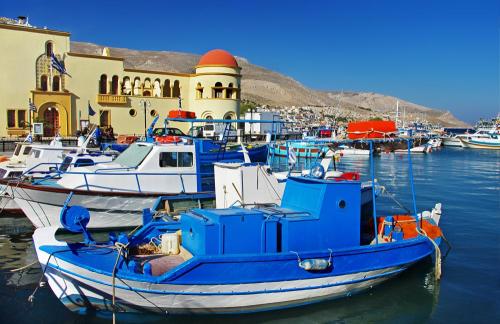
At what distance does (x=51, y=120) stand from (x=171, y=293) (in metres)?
36.2

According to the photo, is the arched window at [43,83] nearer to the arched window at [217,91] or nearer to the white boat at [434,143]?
the arched window at [217,91]

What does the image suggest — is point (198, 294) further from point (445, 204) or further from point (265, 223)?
point (445, 204)

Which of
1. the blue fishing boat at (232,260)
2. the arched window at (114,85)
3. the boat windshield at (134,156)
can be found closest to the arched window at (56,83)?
the arched window at (114,85)

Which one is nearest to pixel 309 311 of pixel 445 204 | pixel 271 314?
pixel 271 314

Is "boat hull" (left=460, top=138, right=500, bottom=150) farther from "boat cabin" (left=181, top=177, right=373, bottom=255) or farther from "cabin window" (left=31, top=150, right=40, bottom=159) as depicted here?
"boat cabin" (left=181, top=177, right=373, bottom=255)

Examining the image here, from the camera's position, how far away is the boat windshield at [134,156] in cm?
1574

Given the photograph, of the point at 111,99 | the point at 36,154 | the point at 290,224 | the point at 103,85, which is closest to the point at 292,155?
the point at 290,224

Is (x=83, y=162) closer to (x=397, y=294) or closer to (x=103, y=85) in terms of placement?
(x=397, y=294)

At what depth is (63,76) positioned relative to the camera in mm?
41156

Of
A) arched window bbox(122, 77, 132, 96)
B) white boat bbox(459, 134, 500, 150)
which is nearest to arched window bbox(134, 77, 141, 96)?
arched window bbox(122, 77, 132, 96)

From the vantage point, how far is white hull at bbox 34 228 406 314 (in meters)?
8.54

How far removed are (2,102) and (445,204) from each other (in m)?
33.3

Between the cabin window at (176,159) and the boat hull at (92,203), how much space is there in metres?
1.07

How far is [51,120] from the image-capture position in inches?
1609
